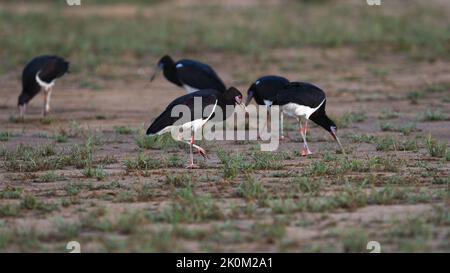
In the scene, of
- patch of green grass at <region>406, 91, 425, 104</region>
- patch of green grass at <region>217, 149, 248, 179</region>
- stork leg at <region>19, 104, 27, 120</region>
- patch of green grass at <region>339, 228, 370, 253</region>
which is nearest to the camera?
patch of green grass at <region>339, 228, 370, 253</region>

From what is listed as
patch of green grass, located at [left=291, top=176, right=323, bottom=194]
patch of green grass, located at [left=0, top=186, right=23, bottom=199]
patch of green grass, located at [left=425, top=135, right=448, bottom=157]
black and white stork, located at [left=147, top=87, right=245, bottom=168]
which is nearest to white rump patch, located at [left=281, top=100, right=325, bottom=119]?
black and white stork, located at [left=147, top=87, right=245, bottom=168]

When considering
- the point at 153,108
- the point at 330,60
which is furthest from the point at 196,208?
the point at 330,60

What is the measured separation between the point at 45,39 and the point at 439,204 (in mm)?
14571

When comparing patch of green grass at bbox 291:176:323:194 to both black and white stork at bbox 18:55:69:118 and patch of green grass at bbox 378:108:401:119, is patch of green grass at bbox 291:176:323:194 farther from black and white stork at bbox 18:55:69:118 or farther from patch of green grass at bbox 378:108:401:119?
black and white stork at bbox 18:55:69:118

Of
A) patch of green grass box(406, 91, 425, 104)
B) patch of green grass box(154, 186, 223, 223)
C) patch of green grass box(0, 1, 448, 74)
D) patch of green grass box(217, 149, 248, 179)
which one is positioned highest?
patch of green grass box(0, 1, 448, 74)

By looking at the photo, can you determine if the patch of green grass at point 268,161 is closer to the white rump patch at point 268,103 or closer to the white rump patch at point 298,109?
the white rump patch at point 298,109

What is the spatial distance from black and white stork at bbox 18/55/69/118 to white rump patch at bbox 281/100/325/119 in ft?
14.4

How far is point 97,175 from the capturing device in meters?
8.19

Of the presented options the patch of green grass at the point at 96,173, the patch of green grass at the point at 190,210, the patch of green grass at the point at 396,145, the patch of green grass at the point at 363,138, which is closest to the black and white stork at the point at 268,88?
the patch of green grass at the point at 363,138

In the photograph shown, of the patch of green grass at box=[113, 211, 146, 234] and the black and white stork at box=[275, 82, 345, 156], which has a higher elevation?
the black and white stork at box=[275, 82, 345, 156]

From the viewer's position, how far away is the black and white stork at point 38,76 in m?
12.4

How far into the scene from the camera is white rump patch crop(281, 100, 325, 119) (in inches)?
360

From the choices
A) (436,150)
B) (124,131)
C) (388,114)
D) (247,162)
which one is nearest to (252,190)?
(247,162)
